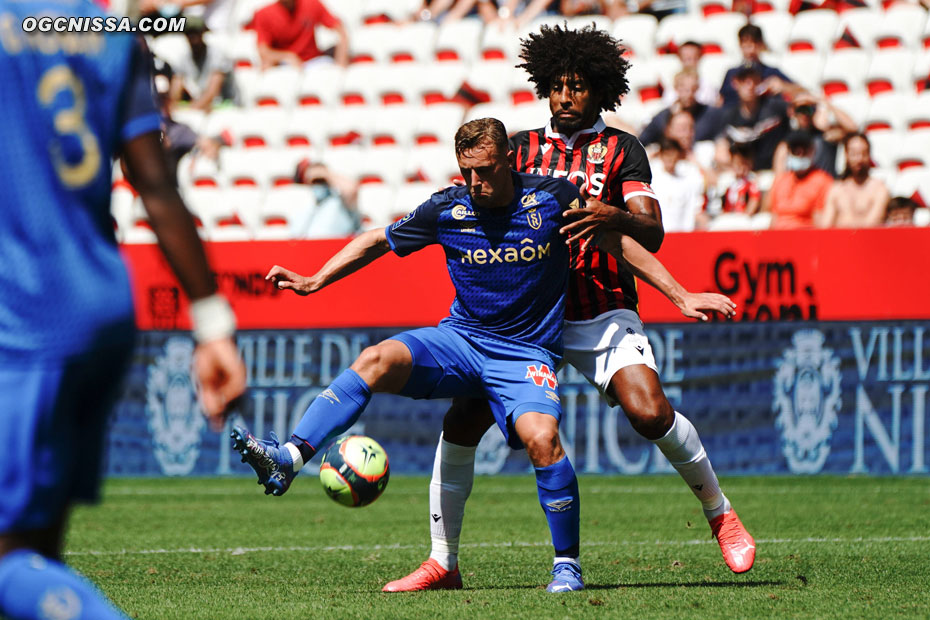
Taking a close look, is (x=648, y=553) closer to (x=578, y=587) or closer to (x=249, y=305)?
(x=578, y=587)

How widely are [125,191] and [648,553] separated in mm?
10012

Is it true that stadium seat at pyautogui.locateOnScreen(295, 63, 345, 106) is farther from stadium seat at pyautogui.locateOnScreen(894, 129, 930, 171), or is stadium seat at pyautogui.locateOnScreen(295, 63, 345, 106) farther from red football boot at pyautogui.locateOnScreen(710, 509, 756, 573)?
red football boot at pyautogui.locateOnScreen(710, 509, 756, 573)

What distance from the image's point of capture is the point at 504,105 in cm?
1528

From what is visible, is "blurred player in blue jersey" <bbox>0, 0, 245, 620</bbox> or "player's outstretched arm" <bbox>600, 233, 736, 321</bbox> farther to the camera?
"player's outstretched arm" <bbox>600, 233, 736, 321</bbox>

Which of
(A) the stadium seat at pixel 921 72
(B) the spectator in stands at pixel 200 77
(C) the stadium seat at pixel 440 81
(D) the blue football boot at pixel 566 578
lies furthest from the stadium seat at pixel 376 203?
(D) the blue football boot at pixel 566 578

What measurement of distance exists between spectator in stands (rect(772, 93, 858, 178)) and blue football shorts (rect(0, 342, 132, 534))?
1022 cm

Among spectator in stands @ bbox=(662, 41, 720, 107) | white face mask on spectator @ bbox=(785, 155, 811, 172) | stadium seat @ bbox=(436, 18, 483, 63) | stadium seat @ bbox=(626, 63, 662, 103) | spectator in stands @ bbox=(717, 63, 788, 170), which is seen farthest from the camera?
stadium seat @ bbox=(436, 18, 483, 63)

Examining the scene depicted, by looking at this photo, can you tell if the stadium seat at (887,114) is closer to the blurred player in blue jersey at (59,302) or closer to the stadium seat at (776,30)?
the stadium seat at (776,30)

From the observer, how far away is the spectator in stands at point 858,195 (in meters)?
11.7

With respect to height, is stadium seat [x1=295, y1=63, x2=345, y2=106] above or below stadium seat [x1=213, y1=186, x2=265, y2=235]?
above

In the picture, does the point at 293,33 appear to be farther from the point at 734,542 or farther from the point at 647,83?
the point at 734,542

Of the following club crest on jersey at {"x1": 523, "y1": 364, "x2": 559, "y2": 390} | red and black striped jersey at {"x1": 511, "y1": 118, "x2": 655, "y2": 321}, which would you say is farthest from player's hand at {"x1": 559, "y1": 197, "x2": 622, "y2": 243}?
club crest on jersey at {"x1": 523, "y1": 364, "x2": 559, "y2": 390}

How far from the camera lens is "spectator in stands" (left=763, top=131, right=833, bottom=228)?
1213cm

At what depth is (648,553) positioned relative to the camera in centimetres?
719
